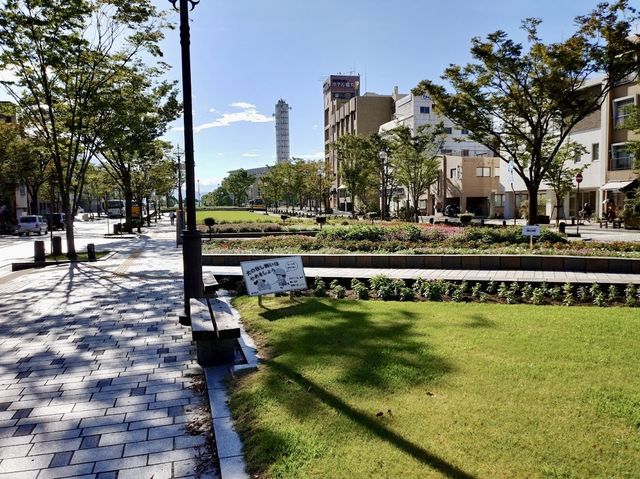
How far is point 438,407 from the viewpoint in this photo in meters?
4.18

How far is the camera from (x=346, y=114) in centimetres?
9031

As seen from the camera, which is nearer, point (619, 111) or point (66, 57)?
point (66, 57)

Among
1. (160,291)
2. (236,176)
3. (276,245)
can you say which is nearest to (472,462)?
(160,291)

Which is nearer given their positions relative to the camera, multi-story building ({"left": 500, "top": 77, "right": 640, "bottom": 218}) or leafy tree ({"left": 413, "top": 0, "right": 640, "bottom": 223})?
leafy tree ({"left": 413, "top": 0, "right": 640, "bottom": 223})

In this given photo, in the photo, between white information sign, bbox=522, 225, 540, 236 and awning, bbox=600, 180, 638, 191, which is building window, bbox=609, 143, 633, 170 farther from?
white information sign, bbox=522, 225, 540, 236

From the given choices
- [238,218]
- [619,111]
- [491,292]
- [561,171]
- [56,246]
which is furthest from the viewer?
[238,218]

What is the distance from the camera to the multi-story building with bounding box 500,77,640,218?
36406mm

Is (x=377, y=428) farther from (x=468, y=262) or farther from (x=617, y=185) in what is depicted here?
(x=617, y=185)

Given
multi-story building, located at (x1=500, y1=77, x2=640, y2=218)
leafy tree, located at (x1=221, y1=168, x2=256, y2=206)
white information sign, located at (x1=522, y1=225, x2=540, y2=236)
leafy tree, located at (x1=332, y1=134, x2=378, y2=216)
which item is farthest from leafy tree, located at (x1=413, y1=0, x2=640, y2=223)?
leafy tree, located at (x1=221, y1=168, x2=256, y2=206)

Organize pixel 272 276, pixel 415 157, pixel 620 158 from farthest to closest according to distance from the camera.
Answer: pixel 415 157 < pixel 620 158 < pixel 272 276

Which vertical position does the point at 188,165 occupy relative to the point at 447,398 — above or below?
above

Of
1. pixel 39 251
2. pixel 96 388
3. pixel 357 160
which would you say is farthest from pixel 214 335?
pixel 357 160

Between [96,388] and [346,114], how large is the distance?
8853cm

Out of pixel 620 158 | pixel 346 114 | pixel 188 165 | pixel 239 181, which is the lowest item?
pixel 188 165
